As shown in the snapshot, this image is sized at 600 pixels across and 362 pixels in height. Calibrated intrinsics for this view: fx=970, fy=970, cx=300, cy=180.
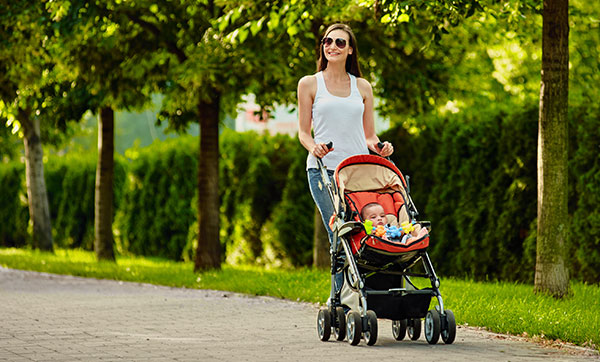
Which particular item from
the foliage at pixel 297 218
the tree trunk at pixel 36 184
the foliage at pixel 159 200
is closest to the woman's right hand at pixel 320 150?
the foliage at pixel 297 218

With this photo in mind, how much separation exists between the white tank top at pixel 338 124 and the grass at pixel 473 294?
6.62 feet

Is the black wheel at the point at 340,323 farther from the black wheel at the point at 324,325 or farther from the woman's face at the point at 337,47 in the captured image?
the woman's face at the point at 337,47

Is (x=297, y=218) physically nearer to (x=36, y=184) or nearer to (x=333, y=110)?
(x=36, y=184)

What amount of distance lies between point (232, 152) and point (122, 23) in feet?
18.8

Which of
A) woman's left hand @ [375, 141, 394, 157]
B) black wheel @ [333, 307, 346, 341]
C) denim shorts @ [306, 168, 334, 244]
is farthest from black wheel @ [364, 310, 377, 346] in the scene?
woman's left hand @ [375, 141, 394, 157]

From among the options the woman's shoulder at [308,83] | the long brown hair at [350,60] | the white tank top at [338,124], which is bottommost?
the white tank top at [338,124]

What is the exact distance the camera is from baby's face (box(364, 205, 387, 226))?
23.5 feet

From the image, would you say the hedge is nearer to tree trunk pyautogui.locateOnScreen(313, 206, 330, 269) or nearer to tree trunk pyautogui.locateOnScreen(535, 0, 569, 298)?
tree trunk pyautogui.locateOnScreen(535, 0, 569, 298)

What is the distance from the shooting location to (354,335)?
6918 millimetres

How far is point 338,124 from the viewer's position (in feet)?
24.4

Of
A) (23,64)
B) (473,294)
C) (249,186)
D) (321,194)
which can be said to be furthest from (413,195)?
(321,194)

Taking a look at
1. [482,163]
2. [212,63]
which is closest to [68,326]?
[212,63]

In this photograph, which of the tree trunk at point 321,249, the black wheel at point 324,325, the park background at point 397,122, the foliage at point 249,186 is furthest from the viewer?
the foliage at point 249,186

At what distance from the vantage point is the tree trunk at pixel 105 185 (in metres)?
18.2
